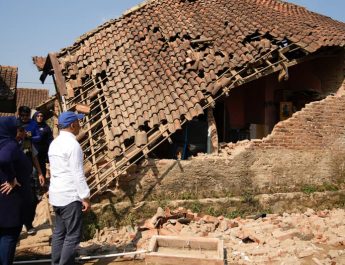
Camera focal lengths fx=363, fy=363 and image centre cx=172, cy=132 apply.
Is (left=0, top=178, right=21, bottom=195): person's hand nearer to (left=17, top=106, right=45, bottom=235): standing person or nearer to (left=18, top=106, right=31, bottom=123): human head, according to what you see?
(left=17, top=106, right=45, bottom=235): standing person

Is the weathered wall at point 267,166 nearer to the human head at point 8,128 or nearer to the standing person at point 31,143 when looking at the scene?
the standing person at point 31,143

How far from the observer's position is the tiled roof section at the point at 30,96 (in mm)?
33719

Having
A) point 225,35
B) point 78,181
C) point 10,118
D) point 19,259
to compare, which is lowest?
point 19,259

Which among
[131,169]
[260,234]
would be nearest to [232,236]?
[260,234]

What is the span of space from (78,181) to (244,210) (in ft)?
14.1

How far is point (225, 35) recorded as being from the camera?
9.16m

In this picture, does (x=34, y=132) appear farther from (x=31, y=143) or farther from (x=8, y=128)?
(x=8, y=128)

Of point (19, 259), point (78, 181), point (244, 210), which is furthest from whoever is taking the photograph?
point (244, 210)

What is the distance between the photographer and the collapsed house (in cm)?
675

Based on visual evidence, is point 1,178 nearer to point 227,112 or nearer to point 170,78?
point 170,78

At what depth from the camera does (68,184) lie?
3922 mm

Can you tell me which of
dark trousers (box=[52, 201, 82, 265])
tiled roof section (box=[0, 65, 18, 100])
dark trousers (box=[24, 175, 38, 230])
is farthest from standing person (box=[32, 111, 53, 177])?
tiled roof section (box=[0, 65, 18, 100])

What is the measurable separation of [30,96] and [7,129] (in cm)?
3326

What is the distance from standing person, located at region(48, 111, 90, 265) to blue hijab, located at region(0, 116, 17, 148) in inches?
18.1
